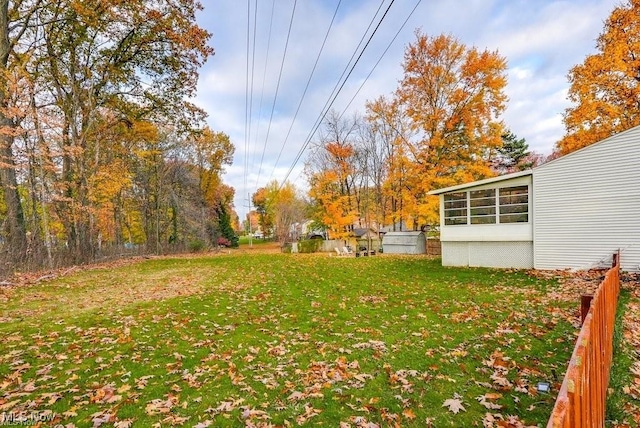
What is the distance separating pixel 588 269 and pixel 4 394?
14.0 meters

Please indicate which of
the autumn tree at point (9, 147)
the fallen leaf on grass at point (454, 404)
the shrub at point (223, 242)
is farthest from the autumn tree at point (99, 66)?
the shrub at point (223, 242)

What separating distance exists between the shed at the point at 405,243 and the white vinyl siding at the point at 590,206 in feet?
31.5

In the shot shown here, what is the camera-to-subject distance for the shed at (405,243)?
68.9ft

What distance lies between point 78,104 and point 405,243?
20175 mm

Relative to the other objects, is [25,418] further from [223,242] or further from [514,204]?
[223,242]

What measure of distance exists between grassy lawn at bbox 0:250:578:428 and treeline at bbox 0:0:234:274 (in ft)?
21.5

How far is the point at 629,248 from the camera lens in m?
9.62

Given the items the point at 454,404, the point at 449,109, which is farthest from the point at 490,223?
the point at 454,404

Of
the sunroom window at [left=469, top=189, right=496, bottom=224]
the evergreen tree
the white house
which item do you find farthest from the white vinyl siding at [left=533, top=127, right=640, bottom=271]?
the evergreen tree

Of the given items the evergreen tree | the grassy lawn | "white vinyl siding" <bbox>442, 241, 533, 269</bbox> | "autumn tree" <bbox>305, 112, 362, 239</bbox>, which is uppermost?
"autumn tree" <bbox>305, 112, 362, 239</bbox>

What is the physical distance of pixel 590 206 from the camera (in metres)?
10.3

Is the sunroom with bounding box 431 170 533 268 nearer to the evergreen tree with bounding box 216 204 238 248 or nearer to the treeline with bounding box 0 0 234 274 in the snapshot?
the treeline with bounding box 0 0 234 274

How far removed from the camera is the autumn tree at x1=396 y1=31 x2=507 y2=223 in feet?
56.1

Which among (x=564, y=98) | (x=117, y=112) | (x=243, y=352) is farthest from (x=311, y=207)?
(x=243, y=352)
